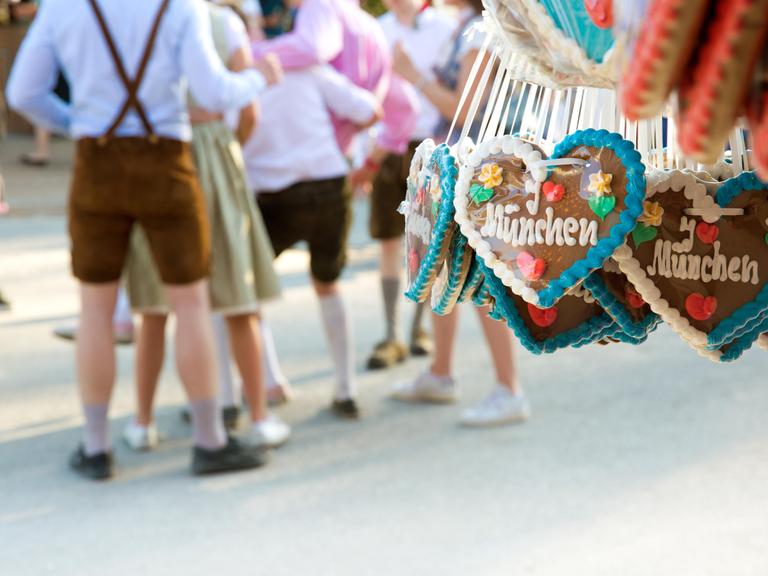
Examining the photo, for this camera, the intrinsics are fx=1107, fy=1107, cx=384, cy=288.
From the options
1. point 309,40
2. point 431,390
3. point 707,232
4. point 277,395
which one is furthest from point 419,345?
point 707,232

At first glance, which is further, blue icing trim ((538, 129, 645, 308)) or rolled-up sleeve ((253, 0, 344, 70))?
rolled-up sleeve ((253, 0, 344, 70))

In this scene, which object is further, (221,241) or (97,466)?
(221,241)

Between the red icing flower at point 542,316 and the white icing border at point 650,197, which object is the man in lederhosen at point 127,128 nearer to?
the red icing flower at point 542,316

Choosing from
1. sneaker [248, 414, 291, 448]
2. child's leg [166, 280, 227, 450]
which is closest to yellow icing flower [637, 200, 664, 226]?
child's leg [166, 280, 227, 450]

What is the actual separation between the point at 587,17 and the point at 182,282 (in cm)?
223

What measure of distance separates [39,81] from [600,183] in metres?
2.35

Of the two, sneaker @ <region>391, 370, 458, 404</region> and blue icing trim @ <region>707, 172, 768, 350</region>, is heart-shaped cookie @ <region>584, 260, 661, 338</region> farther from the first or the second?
sneaker @ <region>391, 370, 458, 404</region>

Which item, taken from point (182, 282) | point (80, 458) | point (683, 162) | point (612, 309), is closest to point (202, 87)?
point (182, 282)

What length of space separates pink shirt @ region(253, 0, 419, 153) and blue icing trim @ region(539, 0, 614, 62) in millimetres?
2582

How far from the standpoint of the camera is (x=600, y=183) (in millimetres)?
1190

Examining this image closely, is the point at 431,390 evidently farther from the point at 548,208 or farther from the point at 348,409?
the point at 548,208

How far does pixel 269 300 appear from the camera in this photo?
368 cm

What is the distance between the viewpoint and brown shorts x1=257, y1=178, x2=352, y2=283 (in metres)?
3.79

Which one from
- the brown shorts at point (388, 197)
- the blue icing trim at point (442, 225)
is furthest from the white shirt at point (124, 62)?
the blue icing trim at point (442, 225)
